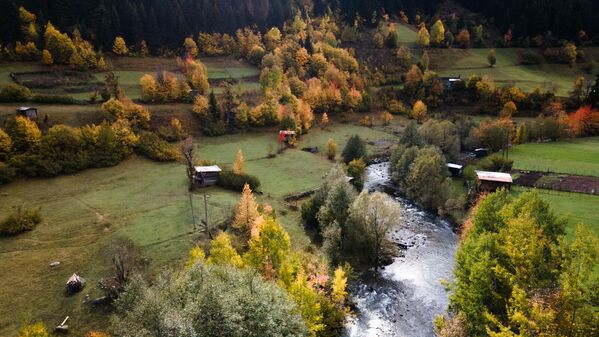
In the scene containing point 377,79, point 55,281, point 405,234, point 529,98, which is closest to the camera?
point 55,281

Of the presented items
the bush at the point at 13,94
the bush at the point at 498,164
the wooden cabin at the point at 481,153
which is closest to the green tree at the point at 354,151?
the bush at the point at 498,164

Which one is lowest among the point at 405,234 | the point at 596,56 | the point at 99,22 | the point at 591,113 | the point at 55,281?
the point at 405,234

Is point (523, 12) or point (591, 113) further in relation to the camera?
point (523, 12)

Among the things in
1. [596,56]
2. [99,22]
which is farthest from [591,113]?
[99,22]

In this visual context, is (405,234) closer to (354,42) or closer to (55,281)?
(55,281)

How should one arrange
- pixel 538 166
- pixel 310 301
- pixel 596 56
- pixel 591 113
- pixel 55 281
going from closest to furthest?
pixel 310 301 → pixel 55 281 → pixel 538 166 → pixel 591 113 → pixel 596 56

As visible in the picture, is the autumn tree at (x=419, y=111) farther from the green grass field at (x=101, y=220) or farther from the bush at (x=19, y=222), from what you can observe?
the bush at (x=19, y=222)

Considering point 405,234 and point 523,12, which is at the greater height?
point 523,12
